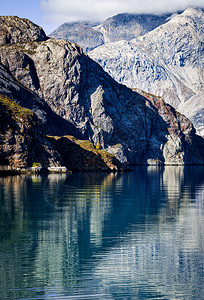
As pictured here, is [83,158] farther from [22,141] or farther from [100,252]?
[100,252]

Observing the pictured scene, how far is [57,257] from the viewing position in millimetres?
30812

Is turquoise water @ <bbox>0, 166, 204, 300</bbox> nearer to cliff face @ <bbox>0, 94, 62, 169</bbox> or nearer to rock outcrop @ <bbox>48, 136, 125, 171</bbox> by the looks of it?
cliff face @ <bbox>0, 94, 62, 169</bbox>

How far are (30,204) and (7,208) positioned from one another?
5.93m

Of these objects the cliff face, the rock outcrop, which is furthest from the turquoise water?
the rock outcrop

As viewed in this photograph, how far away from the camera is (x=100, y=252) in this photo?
32188mm

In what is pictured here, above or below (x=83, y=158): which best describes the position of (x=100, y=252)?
below

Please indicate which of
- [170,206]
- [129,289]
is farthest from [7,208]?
[129,289]

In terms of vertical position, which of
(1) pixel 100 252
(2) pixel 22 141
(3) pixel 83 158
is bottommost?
(1) pixel 100 252

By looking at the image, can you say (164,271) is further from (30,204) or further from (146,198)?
(146,198)

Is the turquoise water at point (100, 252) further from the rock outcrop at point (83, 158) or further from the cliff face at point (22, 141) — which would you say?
the rock outcrop at point (83, 158)

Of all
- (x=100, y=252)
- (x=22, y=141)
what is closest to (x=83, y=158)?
(x=22, y=141)

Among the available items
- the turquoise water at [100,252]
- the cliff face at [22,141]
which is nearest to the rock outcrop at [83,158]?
the cliff face at [22,141]

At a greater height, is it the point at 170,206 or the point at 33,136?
the point at 33,136

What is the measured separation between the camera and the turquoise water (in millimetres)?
24625
